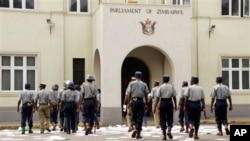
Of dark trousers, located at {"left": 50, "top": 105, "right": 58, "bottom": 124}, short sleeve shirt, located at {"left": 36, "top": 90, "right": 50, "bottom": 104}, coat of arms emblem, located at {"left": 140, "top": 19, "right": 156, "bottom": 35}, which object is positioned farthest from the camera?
coat of arms emblem, located at {"left": 140, "top": 19, "right": 156, "bottom": 35}

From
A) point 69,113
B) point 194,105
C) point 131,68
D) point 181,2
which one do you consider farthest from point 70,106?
point 181,2

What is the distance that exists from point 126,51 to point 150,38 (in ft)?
4.54

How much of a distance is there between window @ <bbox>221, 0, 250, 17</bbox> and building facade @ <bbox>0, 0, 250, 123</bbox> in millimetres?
55

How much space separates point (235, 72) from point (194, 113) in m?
12.9

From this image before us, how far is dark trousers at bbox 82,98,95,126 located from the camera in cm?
1748

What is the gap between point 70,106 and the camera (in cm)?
1856

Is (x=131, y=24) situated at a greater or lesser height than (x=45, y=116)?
greater

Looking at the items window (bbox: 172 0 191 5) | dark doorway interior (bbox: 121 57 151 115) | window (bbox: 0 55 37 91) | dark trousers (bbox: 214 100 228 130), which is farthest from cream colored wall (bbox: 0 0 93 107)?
dark trousers (bbox: 214 100 228 130)

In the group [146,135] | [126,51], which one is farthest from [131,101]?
[126,51]

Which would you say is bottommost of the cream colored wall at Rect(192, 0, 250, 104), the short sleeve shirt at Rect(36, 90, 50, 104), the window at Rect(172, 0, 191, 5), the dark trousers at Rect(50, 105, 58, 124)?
the dark trousers at Rect(50, 105, 58, 124)

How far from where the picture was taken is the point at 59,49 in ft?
85.9

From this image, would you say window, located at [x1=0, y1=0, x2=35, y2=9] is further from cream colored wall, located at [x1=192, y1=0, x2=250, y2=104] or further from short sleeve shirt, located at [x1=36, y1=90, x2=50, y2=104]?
cream colored wall, located at [x1=192, y1=0, x2=250, y2=104]

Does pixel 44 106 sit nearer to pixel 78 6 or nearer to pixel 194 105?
pixel 194 105

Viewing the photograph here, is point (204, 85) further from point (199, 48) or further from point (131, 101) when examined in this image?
point (131, 101)
